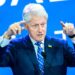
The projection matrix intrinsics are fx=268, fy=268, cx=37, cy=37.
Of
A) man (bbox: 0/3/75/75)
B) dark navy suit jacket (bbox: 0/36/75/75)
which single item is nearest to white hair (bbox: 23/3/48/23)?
man (bbox: 0/3/75/75)

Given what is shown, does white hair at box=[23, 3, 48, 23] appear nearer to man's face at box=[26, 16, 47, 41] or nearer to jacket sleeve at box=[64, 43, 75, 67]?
man's face at box=[26, 16, 47, 41]

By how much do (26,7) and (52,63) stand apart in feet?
1.40

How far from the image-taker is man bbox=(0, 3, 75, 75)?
1.78 m

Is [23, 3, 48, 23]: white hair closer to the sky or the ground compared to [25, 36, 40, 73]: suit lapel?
closer to the sky

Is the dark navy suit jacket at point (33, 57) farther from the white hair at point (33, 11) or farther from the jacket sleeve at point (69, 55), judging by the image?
the white hair at point (33, 11)

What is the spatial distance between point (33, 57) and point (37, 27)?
0.21 metres

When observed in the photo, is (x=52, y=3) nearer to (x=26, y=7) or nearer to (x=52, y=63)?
(x=26, y=7)

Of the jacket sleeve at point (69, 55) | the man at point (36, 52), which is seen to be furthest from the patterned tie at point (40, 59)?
the jacket sleeve at point (69, 55)

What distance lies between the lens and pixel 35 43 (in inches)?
71.3

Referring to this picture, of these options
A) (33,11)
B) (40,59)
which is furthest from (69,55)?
(33,11)

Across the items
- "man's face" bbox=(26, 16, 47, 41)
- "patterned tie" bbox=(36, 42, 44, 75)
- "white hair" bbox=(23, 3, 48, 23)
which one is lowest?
"patterned tie" bbox=(36, 42, 44, 75)

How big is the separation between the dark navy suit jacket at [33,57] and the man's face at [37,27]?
47 mm

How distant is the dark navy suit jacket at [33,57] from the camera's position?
1787mm

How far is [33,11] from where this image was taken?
1.75 meters
